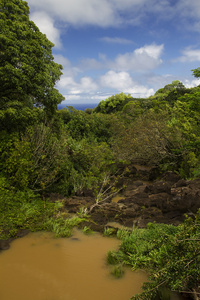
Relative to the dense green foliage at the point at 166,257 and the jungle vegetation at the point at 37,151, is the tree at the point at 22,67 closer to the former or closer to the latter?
the jungle vegetation at the point at 37,151

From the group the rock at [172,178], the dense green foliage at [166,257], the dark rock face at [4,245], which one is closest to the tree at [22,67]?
the dark rock face at [4,245]

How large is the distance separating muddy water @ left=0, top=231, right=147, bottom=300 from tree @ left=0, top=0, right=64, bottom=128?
18.1ft

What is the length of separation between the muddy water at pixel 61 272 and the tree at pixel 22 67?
5.52 metres

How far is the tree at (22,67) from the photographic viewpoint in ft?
31.1

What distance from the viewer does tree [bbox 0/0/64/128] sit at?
9.48 meters

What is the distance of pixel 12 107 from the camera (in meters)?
9.76

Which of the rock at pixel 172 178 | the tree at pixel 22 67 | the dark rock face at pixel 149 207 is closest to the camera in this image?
the dark rock face at pixel 149 207

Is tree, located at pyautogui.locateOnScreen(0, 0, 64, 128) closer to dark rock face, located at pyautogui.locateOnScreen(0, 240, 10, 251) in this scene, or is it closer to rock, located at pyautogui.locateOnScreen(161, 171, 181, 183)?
dark rock face, located at pyautogui.locateOnScreen(0, 240, 10, 251)

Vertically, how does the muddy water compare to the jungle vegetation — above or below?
below

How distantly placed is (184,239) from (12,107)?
29.2 feet

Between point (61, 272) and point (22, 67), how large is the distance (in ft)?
27.6

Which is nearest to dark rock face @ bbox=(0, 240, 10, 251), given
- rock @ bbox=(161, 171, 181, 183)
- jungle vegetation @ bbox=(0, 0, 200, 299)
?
jungle vegetation @ bbox=(0, 0, 200, 299)

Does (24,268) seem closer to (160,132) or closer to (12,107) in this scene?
(12,107)

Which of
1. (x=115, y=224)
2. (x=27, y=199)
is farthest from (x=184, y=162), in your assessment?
(x=27, y=199)
